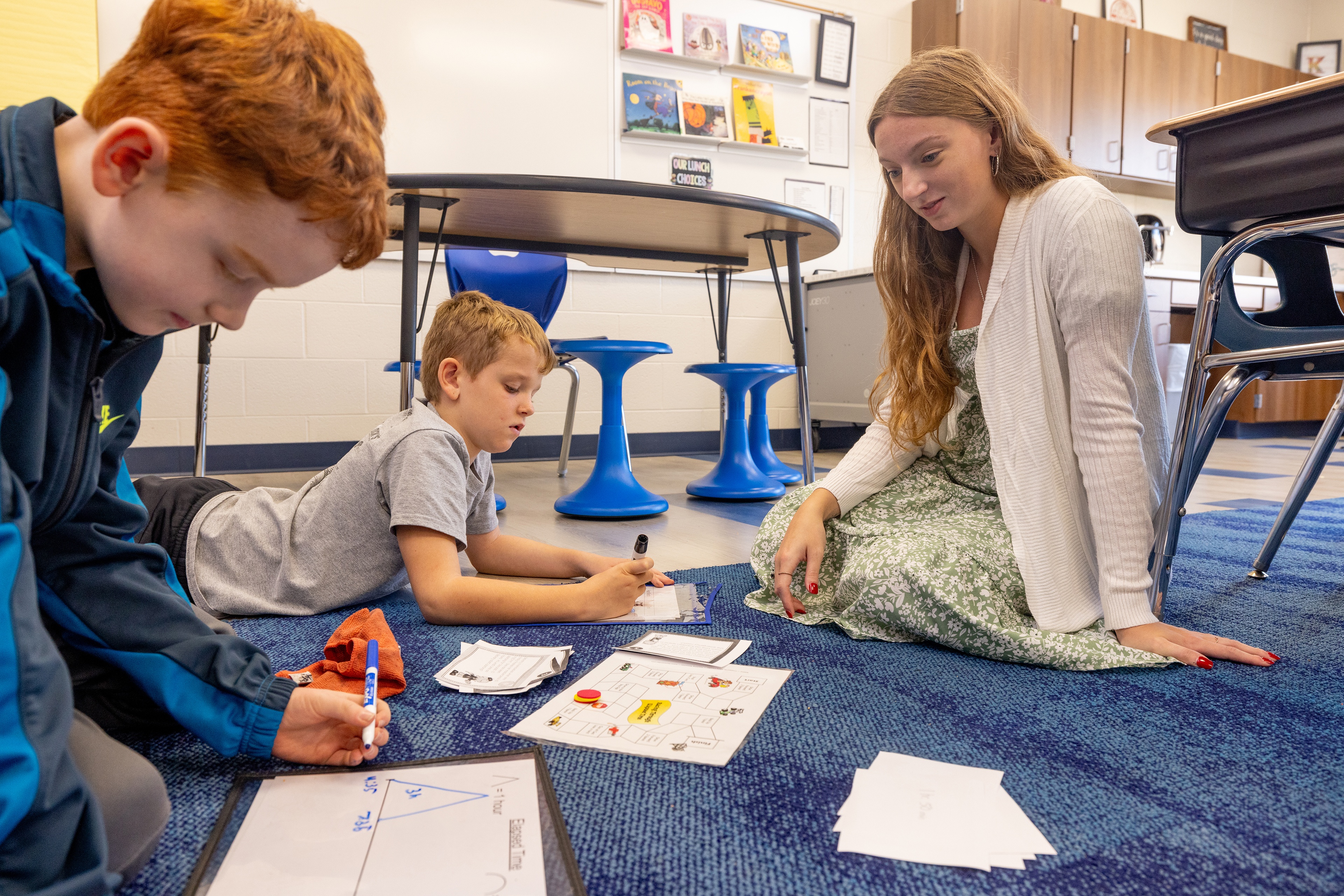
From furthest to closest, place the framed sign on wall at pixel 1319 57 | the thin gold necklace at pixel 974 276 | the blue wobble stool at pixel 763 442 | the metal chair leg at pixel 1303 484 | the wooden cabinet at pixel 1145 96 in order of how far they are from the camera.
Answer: the framed sign on wall at pixel 1319 57
the wooden cabinet at pixel 1145 96
the blue wobble stool at pixel 763 442
the metal chair leg at pixel 1303 484
the thin gold necklace at pixel 974 276

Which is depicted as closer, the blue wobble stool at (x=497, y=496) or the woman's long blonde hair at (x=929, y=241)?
the woman's long blonde hair at (x=929, y=241)

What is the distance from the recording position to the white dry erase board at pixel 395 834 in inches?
22.4

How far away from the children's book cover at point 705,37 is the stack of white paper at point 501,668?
3242mm

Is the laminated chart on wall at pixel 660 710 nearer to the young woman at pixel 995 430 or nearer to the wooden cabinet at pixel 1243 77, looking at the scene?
the young woman at pixel 995 430

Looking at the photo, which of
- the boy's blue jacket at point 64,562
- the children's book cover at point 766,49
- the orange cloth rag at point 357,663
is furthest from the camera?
the children's book cover at point 766,49

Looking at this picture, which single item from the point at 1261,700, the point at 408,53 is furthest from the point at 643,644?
the point at 408,53

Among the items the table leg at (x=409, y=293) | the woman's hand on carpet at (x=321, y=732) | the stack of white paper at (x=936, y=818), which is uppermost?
the table leg at (x=409, y=293)

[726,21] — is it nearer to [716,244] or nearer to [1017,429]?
[716,244]

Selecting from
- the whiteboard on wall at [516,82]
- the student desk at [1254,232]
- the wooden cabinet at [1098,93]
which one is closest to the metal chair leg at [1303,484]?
the student desk at [1254,232]

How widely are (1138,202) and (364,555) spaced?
5.15 m

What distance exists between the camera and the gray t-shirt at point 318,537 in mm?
1241

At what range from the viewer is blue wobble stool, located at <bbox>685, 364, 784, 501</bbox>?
251 cm

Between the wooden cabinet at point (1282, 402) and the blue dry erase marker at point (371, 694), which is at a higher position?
the wooden cabinet at point (1282, 402)

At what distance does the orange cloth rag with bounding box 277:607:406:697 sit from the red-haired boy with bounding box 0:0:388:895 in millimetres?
341
